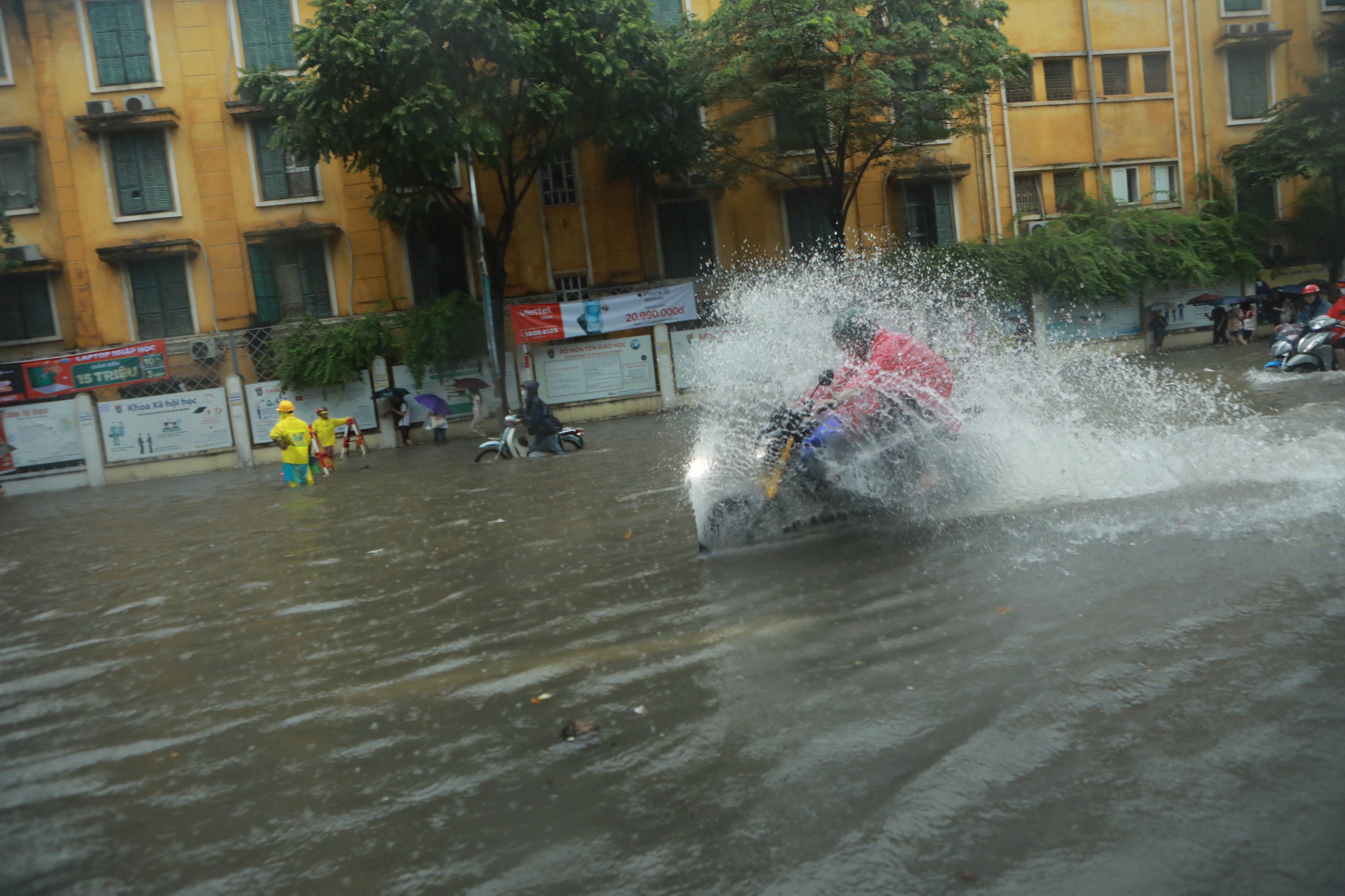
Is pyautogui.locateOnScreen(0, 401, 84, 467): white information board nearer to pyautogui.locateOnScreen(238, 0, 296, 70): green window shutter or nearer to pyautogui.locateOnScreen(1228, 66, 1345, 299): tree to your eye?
pyautogui.locateOnScreen(238, 0, 296, 70): green window shutter

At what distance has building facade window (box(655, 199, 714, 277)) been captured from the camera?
28031 millimetres

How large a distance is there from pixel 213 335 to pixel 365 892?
25.6m

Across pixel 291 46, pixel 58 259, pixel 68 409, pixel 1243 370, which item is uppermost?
pixel 291 46

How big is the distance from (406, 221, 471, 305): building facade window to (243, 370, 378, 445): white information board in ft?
9.69

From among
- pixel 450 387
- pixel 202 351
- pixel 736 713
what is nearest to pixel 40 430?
pixel 202 351

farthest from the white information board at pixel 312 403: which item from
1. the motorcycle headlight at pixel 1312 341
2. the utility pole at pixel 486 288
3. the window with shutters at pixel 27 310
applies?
the motorcycle headlight at pixel 1312 341

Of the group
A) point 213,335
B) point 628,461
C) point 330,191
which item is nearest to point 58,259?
point 213,335

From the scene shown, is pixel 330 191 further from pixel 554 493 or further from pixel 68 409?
pixel 554 493

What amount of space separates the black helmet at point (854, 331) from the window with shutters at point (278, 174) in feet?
72.4

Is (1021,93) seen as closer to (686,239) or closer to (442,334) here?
(686,239)

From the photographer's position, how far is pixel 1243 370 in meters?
20.3

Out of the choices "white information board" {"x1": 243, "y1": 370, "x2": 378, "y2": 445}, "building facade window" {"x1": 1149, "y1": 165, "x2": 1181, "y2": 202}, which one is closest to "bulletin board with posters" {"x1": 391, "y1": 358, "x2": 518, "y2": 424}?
"white information board" {"x1": 243, "y1": 370, "x2": 378, "y2": 445}

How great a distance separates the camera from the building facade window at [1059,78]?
29.7m

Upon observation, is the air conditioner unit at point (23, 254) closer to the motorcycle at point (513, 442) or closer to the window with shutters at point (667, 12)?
the motorcycle at point (513, 442)
